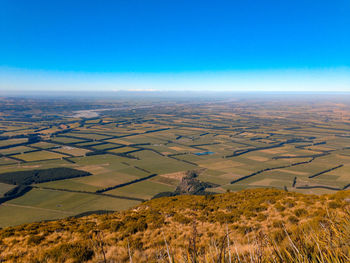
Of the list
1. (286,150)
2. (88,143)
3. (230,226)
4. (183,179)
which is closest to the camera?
(230,226)

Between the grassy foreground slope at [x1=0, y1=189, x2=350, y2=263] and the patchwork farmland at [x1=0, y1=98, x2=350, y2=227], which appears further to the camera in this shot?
the patchwork farmland at [x1=0, y1=98, x2=350, y2=227]

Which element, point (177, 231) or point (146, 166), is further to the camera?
point (146, 166)

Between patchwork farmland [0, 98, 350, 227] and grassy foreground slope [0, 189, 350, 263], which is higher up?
grassy foreground slope [0, 189, 350, 263]

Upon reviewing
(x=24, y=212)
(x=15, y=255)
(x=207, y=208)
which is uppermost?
(x=15, y=255)

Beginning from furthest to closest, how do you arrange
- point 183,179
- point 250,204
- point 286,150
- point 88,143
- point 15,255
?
point 88,143
point 286,150
point 183,179
point 250,204
point 15,255

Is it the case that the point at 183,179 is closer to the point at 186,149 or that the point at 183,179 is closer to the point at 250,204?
the point at 186,149

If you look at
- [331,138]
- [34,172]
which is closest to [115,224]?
[34,172]

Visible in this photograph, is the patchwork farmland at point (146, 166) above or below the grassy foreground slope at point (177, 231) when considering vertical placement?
below

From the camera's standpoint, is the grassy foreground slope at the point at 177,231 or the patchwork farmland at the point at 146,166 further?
the patchwork farmland at the point at 146,166

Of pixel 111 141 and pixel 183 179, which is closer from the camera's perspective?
pixel 183 179

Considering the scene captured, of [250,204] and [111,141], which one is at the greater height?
[250,204]

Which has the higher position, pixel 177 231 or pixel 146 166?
pixel 177 231
